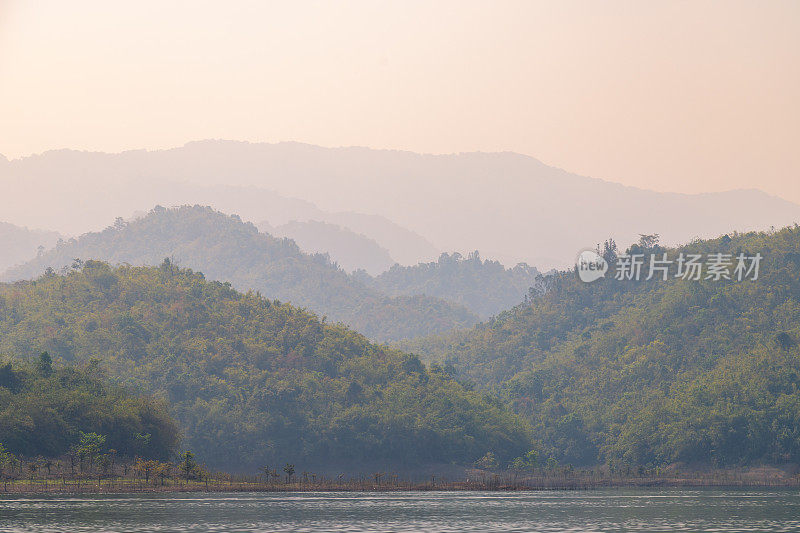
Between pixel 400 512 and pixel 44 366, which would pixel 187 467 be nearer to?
pixel 44 366

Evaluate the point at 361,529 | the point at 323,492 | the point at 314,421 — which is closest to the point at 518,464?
the point at 314,421

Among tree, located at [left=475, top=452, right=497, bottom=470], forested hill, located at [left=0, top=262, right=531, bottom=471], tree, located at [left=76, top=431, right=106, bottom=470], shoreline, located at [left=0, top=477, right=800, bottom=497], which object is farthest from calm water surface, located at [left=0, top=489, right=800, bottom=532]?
tree, located at [left=475, top=452, right=497, bottom=470]

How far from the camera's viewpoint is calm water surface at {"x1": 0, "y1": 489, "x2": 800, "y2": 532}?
250 ft

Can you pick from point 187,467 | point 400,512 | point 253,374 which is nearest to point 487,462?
point 253,374

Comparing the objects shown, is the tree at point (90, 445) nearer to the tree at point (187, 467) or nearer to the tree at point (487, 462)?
the tree at point (187, 467)

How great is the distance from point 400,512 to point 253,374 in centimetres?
7465

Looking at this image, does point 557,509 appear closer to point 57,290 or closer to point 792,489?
point 792,489

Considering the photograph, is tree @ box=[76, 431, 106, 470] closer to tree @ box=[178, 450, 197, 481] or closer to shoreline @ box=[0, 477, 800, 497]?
shoreline @ box=[0, 477, 800, 497]

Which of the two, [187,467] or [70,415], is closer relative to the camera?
[70,415]

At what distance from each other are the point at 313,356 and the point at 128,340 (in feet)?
95.5

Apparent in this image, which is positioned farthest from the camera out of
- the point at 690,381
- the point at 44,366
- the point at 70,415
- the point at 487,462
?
the point at 690,381

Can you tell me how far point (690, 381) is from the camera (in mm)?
169875

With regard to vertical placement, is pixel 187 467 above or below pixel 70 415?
below

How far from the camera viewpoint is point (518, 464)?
15812 cm
